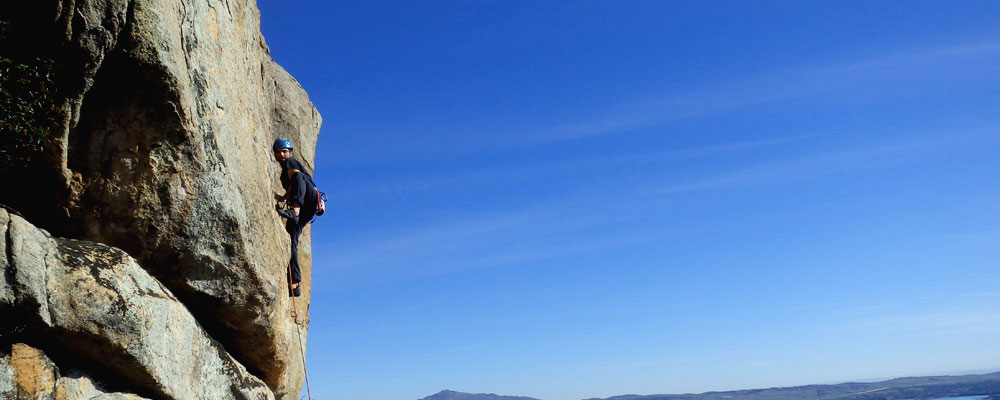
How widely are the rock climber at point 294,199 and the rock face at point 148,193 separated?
186 centimetres

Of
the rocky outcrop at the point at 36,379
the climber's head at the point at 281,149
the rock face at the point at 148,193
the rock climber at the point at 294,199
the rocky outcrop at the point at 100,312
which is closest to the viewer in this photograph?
the rocky outcrop at the point at 36,379

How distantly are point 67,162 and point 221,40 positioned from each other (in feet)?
10.4

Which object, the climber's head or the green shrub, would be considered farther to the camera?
the climber's head

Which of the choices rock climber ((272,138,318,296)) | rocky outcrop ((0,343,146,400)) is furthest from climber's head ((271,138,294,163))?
rocky outcrop ((0,343,146,400))

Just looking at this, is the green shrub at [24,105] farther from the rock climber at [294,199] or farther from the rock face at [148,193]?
the rock climber at [294,199]

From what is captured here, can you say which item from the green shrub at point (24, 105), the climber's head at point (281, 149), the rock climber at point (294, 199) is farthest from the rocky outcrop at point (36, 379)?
the climber's head at point (281, 149)

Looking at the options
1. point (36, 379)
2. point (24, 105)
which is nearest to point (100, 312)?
point (36, 379)

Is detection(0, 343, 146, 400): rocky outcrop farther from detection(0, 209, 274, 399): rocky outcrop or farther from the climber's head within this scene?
the climber's head

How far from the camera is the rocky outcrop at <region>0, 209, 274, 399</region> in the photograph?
9.11 meters

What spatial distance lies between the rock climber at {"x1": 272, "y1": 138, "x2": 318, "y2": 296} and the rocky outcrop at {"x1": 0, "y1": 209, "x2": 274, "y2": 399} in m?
3.97

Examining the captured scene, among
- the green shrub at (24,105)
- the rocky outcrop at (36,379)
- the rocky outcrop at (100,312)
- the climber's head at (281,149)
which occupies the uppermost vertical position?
the climber's head at (281,149)

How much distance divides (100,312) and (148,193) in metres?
2.09

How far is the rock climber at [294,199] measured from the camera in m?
15.3

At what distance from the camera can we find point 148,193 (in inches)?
442
